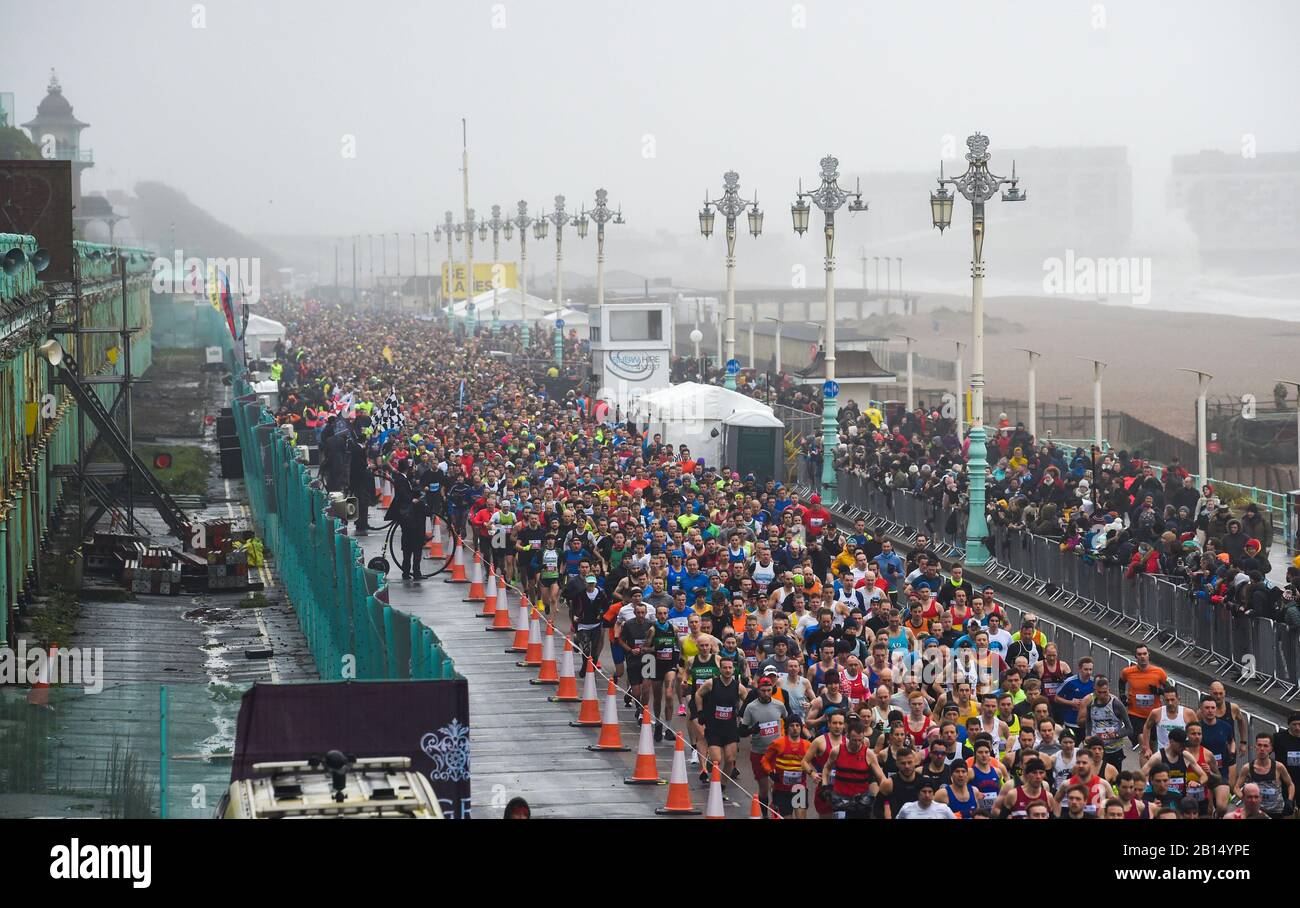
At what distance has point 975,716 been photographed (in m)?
15.5

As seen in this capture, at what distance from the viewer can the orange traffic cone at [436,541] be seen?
3141 cm

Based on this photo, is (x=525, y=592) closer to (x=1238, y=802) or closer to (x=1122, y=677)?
(x=1122, y=677)

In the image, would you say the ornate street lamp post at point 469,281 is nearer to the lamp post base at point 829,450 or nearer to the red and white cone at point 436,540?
the lamp post base at point 829,450

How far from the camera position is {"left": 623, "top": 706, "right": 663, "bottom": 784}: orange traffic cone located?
58.3 feet

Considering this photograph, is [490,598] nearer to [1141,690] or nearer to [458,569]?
[458,569]

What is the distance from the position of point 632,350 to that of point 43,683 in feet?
113

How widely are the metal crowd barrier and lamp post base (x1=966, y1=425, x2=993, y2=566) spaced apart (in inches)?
9.2

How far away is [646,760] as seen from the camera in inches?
703

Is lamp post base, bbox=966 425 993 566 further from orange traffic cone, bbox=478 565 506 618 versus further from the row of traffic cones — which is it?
orange traffic cone, bbox=478 565 506 618

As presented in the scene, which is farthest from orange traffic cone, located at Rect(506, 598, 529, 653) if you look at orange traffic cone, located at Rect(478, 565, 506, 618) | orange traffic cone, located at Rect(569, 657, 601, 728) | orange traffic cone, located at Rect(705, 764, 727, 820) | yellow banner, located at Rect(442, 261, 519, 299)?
yellow banner, located at Rect(442, 261, 519, 299)

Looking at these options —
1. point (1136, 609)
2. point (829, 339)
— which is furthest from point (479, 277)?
point (1136, 609)

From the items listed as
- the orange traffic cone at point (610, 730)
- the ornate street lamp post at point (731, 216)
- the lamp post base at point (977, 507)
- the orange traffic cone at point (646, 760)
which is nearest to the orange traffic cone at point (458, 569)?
the lamp post base at point (977, 507)
